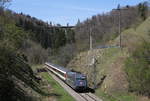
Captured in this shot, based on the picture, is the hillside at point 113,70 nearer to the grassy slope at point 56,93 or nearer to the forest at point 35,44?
the forest at point 35,44

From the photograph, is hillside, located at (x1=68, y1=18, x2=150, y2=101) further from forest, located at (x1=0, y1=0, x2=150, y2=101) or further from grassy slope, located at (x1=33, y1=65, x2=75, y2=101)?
grassy slope, located at (x1=33, y1=65, x2=75, y2=101)

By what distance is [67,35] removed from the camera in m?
144

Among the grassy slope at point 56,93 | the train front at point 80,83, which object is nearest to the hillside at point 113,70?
the train front at point 80,83

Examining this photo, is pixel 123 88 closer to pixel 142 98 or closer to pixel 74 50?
A: pixel 142 98

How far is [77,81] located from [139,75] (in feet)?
34.2

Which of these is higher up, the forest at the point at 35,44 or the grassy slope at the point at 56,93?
the forest at the point at 35,44

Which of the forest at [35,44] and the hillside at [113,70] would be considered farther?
A: the hillside at [113,70]

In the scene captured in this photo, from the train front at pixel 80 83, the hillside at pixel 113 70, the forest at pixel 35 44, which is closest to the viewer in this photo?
the forest at pixel 35 44

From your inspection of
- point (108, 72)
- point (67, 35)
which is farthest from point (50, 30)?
point (108, 72)

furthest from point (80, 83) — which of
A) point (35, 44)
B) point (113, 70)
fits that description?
point (35, 44)

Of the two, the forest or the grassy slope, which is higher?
the forest

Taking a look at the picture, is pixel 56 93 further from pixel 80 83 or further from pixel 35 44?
pixel 35 44

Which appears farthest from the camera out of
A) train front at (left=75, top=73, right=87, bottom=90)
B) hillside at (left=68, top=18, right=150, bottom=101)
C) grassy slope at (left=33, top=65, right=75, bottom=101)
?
train front at (left=75, top=73, right=87, bottom=90)

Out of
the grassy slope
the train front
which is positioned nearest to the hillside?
the train front
